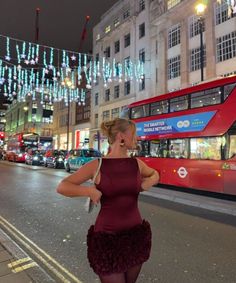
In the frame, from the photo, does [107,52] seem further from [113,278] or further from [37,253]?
[113,278]

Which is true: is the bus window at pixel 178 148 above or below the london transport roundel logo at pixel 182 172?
above

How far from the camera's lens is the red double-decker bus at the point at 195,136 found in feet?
37.7

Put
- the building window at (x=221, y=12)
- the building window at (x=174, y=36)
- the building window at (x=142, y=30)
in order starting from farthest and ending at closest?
the building window at (x=142, y=30) → the building window at (x=174, y=36) → the building window at (x=221, y=12)

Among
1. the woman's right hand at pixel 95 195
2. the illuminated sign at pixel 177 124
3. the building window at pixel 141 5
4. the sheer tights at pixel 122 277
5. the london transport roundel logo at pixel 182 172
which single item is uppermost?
the building window at pixel 141 5

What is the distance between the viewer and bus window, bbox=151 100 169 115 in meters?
14.5

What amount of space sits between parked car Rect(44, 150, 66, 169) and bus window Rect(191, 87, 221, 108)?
1832cm

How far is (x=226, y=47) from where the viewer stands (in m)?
26.2

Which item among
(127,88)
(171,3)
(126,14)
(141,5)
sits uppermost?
(126,14)

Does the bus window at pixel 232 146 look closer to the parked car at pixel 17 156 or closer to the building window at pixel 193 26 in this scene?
the building window at pixel 193 26

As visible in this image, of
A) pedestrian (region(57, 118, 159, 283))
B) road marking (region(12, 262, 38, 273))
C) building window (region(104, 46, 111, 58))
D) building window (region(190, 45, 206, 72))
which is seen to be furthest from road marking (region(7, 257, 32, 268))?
building window (region(104, 46, 111, 58))

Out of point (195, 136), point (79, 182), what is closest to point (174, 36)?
point (195, 136)

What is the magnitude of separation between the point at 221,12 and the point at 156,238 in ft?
83.6

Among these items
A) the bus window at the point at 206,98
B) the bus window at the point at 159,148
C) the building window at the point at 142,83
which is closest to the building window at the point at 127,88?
the building window at the point at 142,83

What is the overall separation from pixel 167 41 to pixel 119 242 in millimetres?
33151
